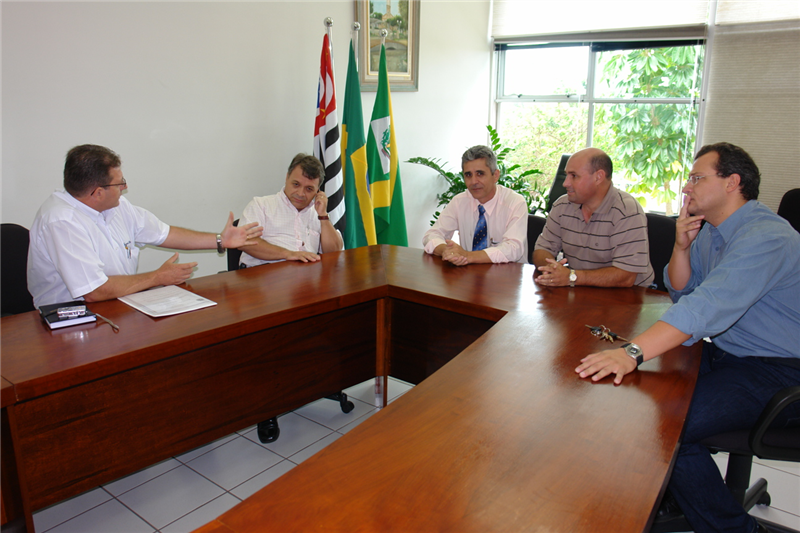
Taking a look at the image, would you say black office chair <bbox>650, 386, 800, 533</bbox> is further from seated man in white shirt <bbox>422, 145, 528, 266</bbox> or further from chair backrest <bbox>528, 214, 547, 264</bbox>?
chair backrest <bbox>528, 214, 547, 264</bbox>

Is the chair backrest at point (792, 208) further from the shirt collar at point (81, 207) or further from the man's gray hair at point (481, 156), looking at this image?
the shirt collar at point (81, 207)

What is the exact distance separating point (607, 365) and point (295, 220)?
195 centimetres

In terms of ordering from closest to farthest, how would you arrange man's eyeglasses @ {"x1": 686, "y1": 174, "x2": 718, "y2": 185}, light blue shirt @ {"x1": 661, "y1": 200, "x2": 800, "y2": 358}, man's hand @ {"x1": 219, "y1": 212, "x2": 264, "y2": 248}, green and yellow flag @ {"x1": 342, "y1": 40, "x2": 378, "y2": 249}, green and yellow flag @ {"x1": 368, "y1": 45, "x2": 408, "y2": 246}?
light blue shirt @ {"x1": 661, "y1": 200, "x2": 800, "y2": 358}, man's eyeglasses @ {"x1": 686, "y1": 174, "x2": 718, "y2": 185}, man's hand @ {"x1": 219, "y1": 212, "x2": 264, "y2": 248}, green and yellow flag @ {"x1": 342, "y1": 40, "x2": 378, "y2": 249}, green and yellow flag @ {"x1": 368, "y1": 45, "x2": 408, "y2": 246}

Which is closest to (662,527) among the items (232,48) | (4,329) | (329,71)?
(4,329)

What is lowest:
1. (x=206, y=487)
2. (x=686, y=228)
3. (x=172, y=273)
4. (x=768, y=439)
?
(x=206, y=487)

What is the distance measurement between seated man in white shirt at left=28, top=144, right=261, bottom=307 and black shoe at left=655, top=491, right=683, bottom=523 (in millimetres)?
2014

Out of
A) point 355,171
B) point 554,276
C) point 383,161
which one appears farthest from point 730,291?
point 383,161

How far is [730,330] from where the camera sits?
70.3 inches

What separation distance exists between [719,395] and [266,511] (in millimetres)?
1405

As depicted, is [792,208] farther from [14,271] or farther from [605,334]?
[14,271]

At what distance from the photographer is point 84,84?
2775 mm

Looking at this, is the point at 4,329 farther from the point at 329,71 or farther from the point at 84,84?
the point at 329,71

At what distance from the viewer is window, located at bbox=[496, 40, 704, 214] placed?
4.84 m

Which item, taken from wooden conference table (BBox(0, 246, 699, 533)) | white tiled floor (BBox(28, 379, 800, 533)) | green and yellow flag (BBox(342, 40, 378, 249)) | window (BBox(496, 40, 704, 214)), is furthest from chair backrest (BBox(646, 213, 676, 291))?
window (BBox(496, 40, 704, 214))
